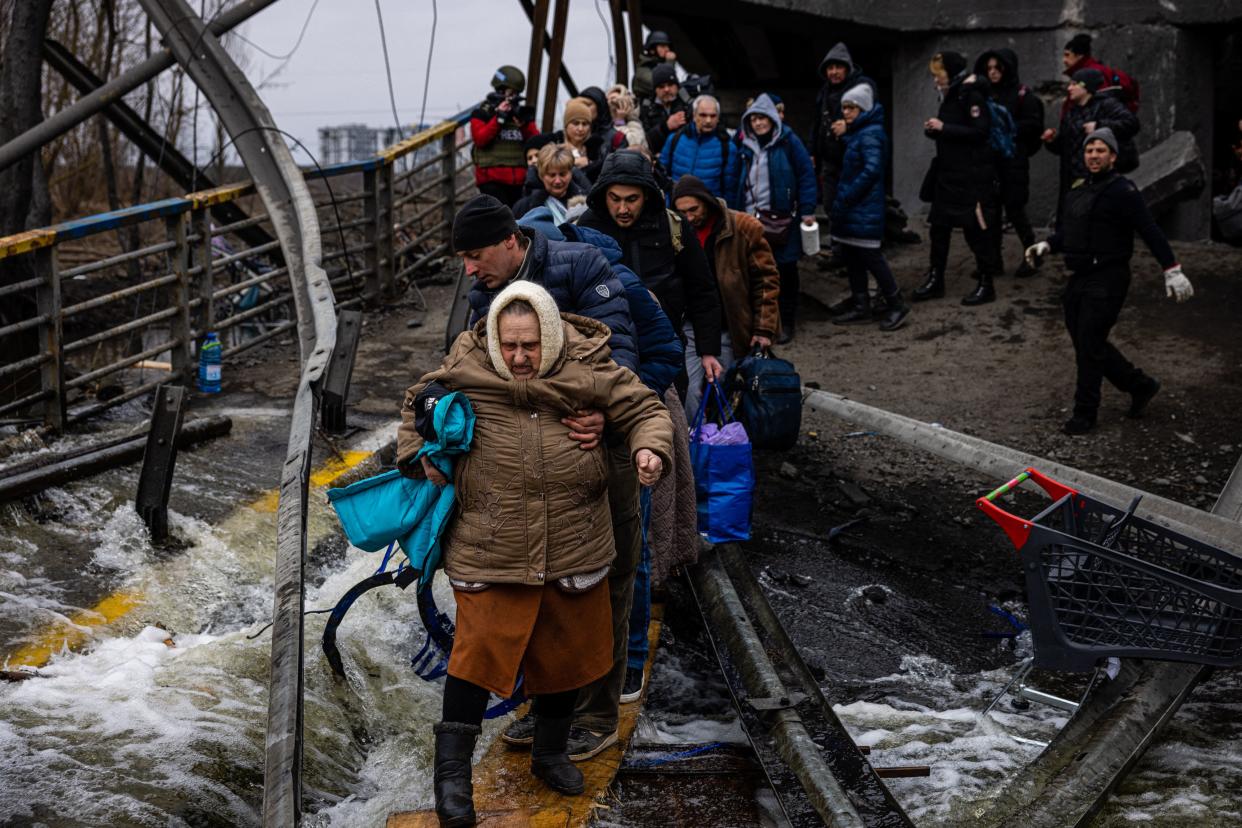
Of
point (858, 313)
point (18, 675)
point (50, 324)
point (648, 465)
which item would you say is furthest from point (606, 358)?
point (858, 313)

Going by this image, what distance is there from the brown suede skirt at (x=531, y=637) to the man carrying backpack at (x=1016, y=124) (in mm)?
8832

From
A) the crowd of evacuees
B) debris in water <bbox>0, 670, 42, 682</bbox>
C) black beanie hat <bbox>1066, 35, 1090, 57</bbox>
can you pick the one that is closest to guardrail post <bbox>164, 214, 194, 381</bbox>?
the crowd of evacuees

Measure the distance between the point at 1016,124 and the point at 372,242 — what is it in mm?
6279

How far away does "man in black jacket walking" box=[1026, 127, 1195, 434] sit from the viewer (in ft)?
27.2

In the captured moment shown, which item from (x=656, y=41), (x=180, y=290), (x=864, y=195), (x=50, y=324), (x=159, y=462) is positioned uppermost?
(x=656, y=41)

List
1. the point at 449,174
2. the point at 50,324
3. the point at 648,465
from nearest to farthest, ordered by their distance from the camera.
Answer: the point at 648,465, the point at 50,324, the point at 449,174

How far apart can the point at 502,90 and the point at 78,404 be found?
475 cm

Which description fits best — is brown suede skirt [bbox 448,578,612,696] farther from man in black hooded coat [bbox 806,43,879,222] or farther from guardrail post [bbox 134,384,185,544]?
man in black hooded coat [bbox 806,43,879,222]

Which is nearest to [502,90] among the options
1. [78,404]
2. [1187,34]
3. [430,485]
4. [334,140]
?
[78,404]

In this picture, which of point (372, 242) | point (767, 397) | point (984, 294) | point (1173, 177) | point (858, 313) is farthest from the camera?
point (1173, 177)

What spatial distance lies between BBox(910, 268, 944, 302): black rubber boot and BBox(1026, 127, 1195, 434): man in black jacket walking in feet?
9.64

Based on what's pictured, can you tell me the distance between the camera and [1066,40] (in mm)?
13742

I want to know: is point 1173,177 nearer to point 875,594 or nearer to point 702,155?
point 702,155

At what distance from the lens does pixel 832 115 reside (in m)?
11.5
